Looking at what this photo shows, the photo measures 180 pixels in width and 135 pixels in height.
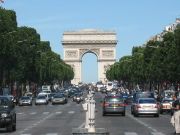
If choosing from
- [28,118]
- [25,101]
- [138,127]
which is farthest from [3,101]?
[25,101]

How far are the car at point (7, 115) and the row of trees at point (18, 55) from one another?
50368 millimetres

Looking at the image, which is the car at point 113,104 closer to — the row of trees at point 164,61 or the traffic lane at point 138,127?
the traffic lane at point 138,127

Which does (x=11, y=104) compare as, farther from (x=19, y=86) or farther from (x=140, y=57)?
(x=140, y=57)

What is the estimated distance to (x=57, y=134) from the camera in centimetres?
3688

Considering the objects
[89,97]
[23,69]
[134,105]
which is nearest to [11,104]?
[89,97]

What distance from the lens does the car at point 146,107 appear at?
6078 centimetres

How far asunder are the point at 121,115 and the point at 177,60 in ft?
118

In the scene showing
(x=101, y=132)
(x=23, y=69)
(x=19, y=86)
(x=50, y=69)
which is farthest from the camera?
(x=50, y=69)

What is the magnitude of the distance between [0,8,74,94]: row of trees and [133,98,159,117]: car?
3159 centimetres

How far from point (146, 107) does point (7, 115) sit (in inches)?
943

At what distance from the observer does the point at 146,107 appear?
61.2 meters

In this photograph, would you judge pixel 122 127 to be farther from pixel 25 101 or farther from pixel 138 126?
pixel 25 101

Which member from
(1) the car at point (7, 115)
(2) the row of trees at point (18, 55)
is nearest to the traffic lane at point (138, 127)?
(1) the car at point (7, 115)

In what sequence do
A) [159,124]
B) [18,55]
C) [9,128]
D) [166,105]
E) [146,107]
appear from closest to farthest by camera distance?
[9,128], [159,124], [146,107], [166,105], [18,55]
